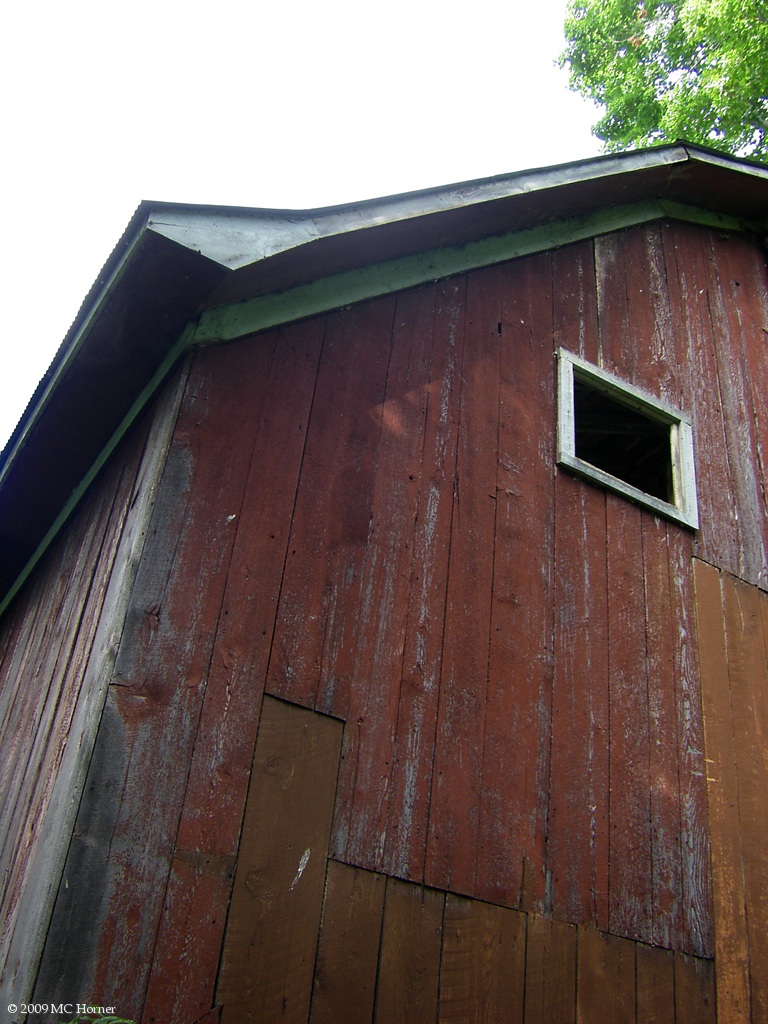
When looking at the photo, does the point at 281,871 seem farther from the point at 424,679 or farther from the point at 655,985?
the point at 655,985

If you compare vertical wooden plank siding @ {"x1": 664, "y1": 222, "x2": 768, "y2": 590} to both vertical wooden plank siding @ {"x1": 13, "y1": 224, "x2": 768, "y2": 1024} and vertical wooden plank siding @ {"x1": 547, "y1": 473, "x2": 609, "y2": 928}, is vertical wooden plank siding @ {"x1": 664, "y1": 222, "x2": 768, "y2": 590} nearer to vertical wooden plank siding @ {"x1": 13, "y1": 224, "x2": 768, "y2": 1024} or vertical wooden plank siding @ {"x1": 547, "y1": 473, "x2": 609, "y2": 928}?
vertical wooden plank siding @ {"x1": 13, "y1": 224, "x2": 768, "y2": 1024}

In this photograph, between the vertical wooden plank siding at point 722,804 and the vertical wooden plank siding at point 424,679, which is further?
the vertical wooden plank siding at point 722,804

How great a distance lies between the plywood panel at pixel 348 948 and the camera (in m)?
2.91

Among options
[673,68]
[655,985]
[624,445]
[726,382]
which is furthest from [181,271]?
[673,68]

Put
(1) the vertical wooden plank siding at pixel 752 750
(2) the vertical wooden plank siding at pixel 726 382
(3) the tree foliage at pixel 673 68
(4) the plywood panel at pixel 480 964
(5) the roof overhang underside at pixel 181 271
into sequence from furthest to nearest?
1. (3) the tree foliage at pixel 673 68
2. (2) the vertical wooden plank siding at pixel 726 382
3. (1) the vertical wooden plank siding at pixel 752 750
4. (5) the roof overhang underside at pixel 181 271
5. (4) the plywood panel at pixel 480 964

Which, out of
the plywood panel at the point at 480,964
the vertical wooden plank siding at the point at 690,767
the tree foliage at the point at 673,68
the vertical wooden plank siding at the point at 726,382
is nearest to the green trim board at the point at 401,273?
the vertical wooden plank siding at the point at 726,382

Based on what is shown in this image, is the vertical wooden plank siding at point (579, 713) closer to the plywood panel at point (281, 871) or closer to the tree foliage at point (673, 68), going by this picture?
the plywood panel at point (281, 871)

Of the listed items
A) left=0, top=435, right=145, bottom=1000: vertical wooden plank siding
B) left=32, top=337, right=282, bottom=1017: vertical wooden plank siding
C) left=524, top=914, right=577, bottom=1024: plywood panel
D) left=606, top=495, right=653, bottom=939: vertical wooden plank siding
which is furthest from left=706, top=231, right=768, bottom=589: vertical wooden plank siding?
left=0, top=435, right=145, bottom=1000: vertical wooden plank siding

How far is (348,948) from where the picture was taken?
2992mm

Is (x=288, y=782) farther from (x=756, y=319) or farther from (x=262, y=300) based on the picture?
(x=756, y=319)

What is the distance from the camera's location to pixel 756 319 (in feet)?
20.8

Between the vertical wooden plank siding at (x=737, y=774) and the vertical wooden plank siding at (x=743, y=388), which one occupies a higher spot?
the vertical wooden plank siding at (x=743, y=388)

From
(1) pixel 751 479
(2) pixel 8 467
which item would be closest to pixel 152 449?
(2) pixel 8 467

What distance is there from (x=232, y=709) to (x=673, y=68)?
13784 mm
